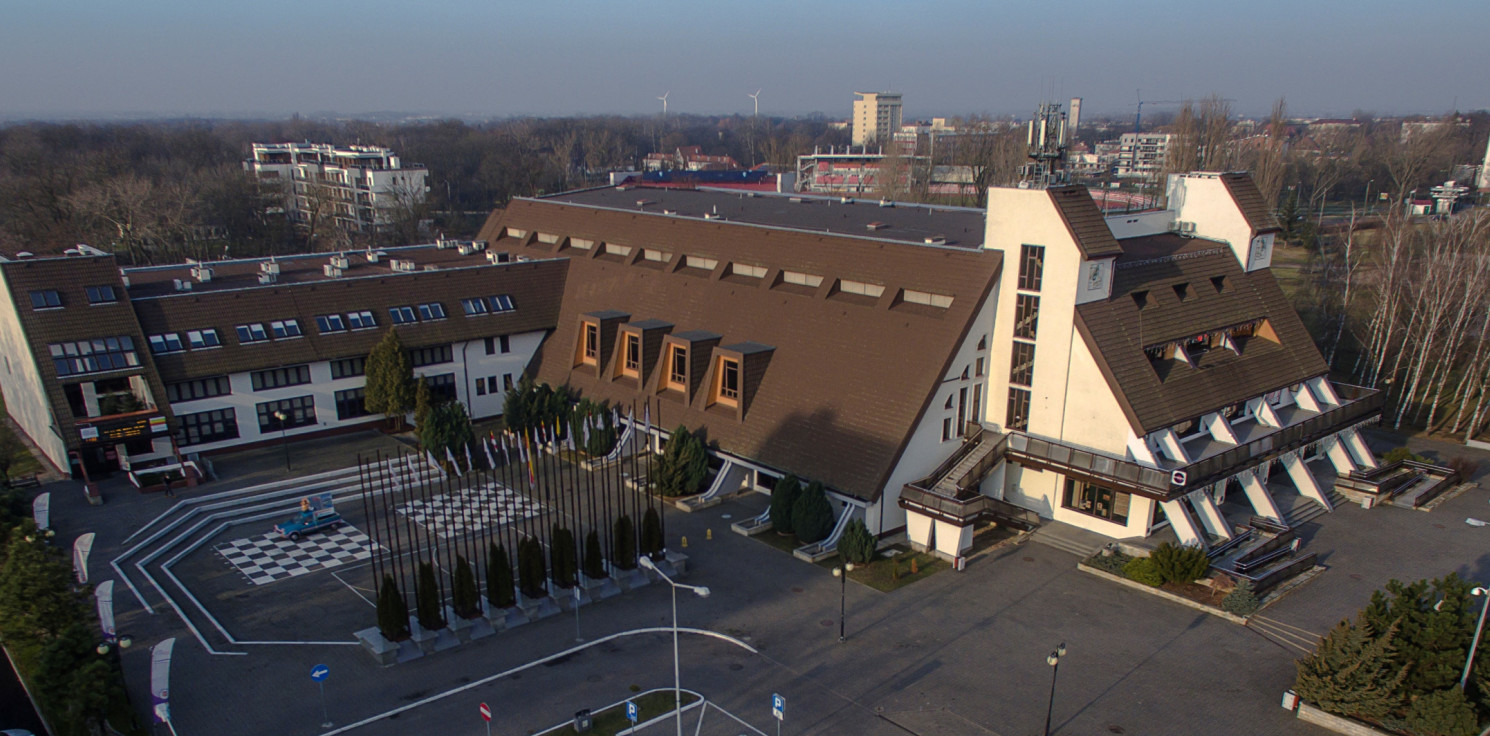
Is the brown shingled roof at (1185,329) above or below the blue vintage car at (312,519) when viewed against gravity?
above

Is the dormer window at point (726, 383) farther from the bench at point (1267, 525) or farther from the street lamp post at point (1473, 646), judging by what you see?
the street lamp post at point (1473, 646)

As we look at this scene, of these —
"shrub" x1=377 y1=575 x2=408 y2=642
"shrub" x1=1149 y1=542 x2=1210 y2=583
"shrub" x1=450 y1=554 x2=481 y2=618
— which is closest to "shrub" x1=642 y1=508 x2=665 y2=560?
"shrub" x1=450 y1=554 x2=481 y2=618

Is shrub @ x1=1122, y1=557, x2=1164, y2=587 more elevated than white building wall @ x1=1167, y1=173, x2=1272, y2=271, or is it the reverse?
white building wall @ x1=1167, y1=173, x2=1272, y2=271

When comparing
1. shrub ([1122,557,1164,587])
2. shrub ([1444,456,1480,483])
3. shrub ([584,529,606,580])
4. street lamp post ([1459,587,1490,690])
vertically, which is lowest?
shrub ([1444,456,1480,483])

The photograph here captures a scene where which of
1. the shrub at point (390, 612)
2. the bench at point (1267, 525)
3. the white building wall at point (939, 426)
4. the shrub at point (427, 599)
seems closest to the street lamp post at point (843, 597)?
the white building wall at point (939, 426)

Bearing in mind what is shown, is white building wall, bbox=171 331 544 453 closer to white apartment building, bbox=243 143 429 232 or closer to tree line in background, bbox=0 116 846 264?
tree line in background, bbox=0 116 846 264

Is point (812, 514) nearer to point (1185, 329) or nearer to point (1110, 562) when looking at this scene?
point (1110, 562)

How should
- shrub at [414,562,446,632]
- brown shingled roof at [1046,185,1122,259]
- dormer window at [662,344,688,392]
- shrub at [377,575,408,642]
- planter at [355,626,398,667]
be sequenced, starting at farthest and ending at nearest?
dormer window at [662,344,688,392]
brown shingled roof at [1046,185,1122,259]
shrub at [414,562,446,632]
shrub at [377,575,408,642]
planter at [355,626,398,667]
